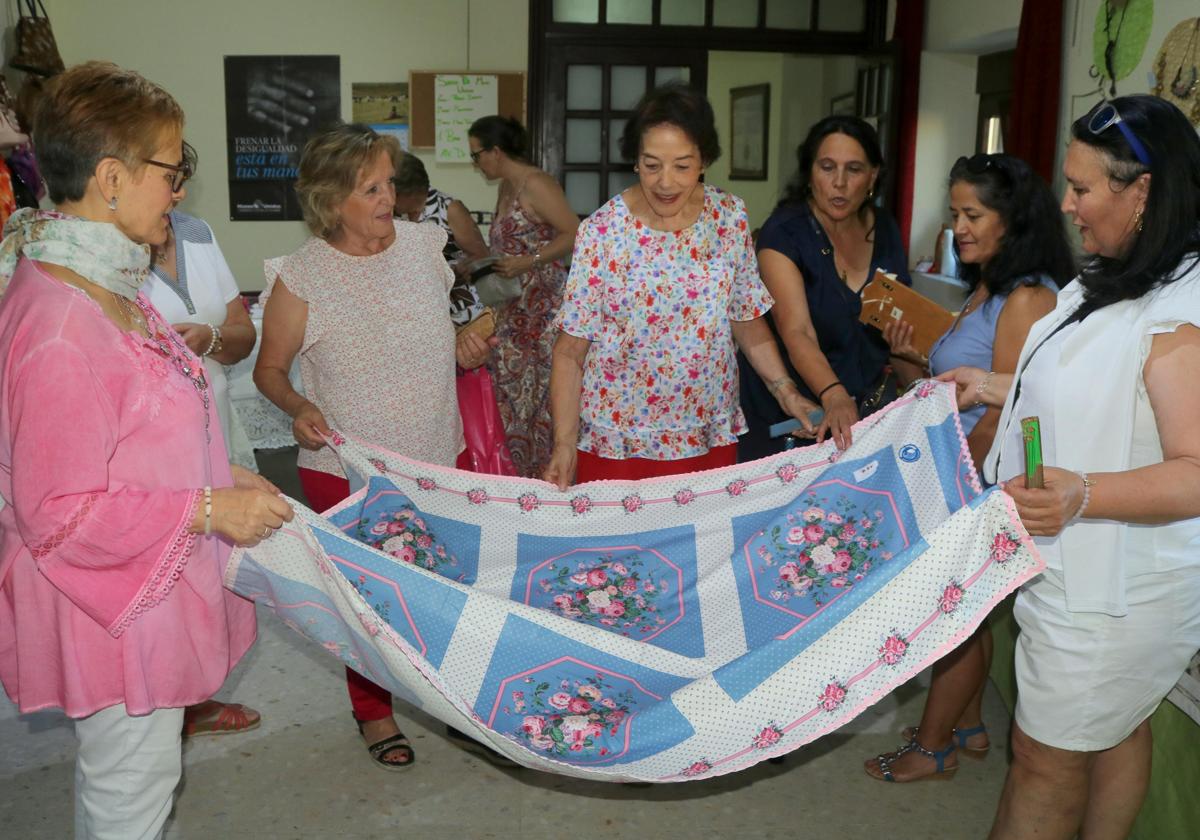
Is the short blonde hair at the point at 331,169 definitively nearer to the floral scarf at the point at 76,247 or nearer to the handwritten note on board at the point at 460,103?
the floral scarf at the point at 76,247

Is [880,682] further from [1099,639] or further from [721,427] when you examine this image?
[721,427]

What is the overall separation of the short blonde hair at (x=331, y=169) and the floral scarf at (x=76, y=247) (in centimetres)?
91

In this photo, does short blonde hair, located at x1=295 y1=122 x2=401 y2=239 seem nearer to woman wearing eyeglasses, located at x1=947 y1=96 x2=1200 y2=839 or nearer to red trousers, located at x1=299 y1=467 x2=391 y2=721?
red trousers, located at x1=299 y1=467 x2=391 y2=721

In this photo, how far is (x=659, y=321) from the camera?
2.51 meters

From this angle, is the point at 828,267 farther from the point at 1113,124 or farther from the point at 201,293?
the point at 201,293

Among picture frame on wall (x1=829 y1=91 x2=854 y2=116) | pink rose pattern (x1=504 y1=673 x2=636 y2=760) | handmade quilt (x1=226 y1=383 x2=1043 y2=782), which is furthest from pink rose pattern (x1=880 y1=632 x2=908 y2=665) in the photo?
picture frame on wall (x1=829 y1=91 x2=854 y2=116)

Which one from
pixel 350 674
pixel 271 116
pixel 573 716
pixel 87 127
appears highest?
pixel 271 116

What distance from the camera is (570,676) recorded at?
2.00 m

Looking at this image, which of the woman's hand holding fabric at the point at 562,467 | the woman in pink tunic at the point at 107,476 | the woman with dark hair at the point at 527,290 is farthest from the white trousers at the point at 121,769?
the woman with dark hair at the point at 527,290

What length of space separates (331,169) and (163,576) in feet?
3.83

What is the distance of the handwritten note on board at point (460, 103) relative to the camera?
22.4 feet

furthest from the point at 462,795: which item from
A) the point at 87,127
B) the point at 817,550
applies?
the point at 87,127

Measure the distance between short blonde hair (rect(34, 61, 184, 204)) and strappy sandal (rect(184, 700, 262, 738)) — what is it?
5.81 ft

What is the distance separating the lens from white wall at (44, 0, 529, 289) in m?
6.74
